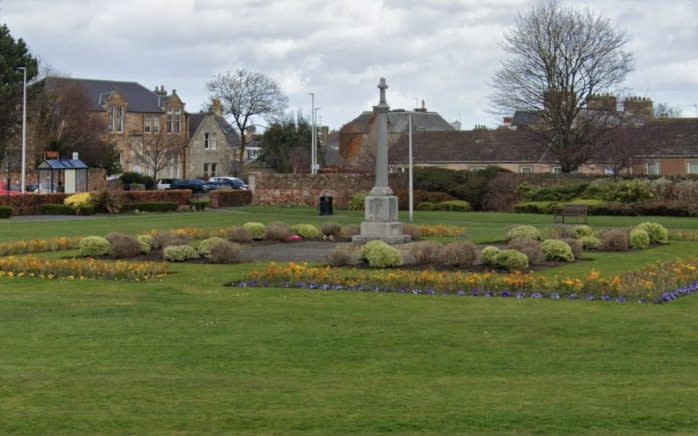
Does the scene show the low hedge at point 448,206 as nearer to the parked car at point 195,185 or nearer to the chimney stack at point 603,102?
the chimney stack at point 603,102

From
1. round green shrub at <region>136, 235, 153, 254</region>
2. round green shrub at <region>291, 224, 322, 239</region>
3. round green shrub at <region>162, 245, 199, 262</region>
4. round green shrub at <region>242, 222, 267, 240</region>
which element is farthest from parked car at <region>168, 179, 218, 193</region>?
round green shrub at <region>162, 245, 199, 262</region>

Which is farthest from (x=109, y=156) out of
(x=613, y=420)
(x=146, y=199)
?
(x=613, y=420)

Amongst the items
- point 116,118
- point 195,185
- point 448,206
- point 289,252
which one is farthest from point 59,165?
point 289,252

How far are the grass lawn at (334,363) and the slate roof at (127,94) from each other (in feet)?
243

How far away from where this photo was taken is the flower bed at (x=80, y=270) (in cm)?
1973

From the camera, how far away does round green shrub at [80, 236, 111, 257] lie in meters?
23.8

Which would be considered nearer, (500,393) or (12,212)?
(500,393)

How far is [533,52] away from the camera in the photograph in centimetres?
6009

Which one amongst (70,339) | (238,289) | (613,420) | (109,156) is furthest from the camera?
(109,156)

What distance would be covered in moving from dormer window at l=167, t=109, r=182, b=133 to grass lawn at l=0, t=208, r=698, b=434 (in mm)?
76117

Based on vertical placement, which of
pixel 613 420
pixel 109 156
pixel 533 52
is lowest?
pixel 613 420

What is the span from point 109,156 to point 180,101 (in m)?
14.0

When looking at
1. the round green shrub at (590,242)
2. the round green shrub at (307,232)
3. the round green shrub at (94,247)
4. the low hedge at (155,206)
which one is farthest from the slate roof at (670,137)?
the round green shrub at (94,247)

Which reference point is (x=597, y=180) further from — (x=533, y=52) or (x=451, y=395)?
(x=451, y=395)
